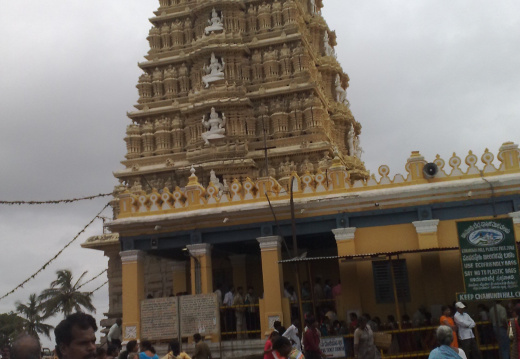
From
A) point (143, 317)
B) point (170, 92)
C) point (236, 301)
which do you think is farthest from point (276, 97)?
point (143, 317)

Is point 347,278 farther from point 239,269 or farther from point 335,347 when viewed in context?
point 239,269

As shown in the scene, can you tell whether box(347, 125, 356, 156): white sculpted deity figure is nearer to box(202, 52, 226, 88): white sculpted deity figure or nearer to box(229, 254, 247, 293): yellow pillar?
box(202, 52, 226, 88): white sculpted deity figure

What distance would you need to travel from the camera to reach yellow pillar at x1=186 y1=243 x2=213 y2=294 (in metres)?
21.0

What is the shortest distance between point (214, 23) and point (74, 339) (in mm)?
30131

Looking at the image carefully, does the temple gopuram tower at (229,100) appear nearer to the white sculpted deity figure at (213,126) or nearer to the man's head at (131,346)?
the white sculpted deity figure at (213,126)

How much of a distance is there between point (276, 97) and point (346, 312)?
14.8 m

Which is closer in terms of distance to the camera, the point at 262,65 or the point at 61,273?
the point at 262,65

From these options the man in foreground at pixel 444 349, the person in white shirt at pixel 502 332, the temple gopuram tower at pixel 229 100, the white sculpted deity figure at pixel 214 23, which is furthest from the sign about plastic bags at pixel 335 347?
the white sculpted deity figure at pixel 214 23

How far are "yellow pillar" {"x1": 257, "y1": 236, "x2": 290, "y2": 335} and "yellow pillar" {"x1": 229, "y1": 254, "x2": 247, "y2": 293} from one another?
5710mm

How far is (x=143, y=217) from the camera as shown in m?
21.9

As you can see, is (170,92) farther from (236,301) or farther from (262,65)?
(236,301)

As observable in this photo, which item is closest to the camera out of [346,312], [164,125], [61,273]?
[346,312]

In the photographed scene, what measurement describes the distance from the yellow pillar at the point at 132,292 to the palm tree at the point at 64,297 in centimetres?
3229

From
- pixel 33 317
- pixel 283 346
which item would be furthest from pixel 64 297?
pixel 283 346
